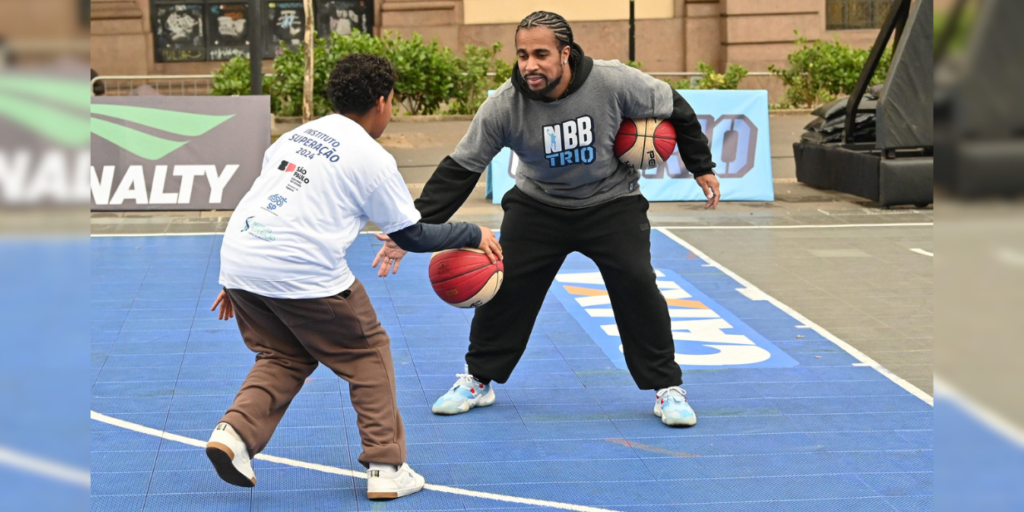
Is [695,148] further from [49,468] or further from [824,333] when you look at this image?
[49,468]

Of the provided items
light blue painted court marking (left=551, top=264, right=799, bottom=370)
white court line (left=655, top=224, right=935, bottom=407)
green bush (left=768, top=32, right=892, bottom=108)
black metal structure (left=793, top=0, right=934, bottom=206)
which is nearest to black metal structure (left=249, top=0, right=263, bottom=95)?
white court line (left=655, top=224, right=935, bottom=407)

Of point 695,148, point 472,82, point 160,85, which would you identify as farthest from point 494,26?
point 695,148

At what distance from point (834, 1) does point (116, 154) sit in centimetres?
2004

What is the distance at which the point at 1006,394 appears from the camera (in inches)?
42.2

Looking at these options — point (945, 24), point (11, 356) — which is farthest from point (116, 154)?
point (945, 24)

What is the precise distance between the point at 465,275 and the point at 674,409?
1.35m

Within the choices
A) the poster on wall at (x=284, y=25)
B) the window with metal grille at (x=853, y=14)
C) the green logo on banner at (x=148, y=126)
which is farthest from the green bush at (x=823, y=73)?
the green logo on banner at (x=148, y=126)

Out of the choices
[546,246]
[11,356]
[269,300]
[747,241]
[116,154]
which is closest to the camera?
[11,356]

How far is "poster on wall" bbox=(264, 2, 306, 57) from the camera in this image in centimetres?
2753

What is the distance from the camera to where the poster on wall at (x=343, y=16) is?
27.3m

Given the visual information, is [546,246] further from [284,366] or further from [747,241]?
[747,241]

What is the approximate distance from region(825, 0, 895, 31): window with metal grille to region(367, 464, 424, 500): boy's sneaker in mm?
24628

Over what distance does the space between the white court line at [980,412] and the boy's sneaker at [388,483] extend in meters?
3.46

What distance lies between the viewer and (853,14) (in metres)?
26.7
